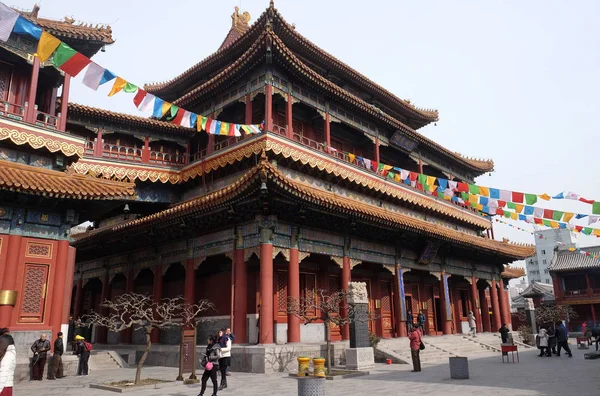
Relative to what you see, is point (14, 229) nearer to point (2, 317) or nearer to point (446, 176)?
point (2, 317)

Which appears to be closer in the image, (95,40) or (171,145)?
(95,40)

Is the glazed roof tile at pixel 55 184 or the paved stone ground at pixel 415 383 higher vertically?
the glazed roof tile at pixel 55 184

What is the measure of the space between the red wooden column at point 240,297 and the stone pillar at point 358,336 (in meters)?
3.71

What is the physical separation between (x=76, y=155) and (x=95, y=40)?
14.3 feet

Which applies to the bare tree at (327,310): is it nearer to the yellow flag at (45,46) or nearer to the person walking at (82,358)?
the person walking at (82,358)

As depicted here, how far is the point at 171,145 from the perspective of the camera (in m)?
23.8

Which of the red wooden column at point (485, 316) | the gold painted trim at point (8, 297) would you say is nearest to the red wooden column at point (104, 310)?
the gold painted trim at point (8, 297)

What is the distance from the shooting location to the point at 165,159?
Result: 74.9 ft

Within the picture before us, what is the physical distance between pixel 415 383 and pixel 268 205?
727 centimetres

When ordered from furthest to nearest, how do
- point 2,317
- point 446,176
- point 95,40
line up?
point 446,176, point 95,40, point 2,317

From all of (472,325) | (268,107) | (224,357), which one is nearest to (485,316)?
(472,325)

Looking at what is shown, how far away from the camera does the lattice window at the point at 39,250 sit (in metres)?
14.3

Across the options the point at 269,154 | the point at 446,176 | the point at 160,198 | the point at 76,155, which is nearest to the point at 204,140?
the point at 160,198

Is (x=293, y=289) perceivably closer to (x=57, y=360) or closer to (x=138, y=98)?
(x=57, y=360)
